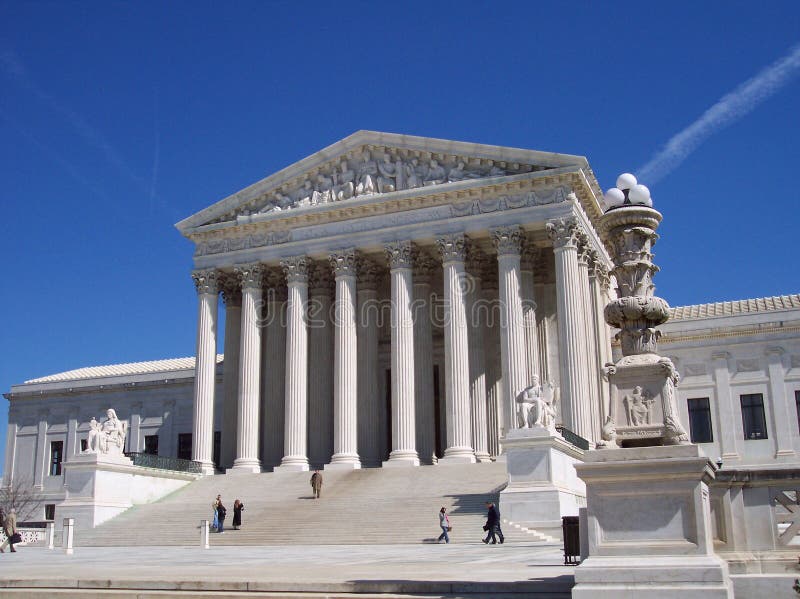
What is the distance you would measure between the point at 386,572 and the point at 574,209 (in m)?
30.2

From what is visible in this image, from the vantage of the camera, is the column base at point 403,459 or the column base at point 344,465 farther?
the column base at point 344,465

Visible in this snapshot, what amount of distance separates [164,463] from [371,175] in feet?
58.8

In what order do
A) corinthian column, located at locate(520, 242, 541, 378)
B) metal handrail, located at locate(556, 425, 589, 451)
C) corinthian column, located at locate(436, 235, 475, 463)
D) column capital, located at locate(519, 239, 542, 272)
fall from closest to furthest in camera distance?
metal handrail, located at locate(556, 425, 589, 451) < corinthian column, located at locate(436, 235, 475, 463) < column capital, located at locate(519, 239, 542, 272) < corinthian column, located at locate(520, 242, 541, 378)

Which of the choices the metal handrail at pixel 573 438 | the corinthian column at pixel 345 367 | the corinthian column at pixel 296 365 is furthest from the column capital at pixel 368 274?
the metal handrail at pixel 573 438

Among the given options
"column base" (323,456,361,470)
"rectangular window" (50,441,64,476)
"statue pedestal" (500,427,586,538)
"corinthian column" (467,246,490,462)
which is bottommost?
"statue pedestal" (500,427,586,538)

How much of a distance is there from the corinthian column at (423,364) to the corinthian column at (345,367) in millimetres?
3192

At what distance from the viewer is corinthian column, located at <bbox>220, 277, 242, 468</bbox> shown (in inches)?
1980

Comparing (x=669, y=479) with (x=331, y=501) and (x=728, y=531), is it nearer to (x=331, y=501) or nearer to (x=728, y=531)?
(x=728, y=531)

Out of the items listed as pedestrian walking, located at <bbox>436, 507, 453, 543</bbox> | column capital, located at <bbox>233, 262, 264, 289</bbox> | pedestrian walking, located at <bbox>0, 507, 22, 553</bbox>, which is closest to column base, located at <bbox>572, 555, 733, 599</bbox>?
pedestrian walking, located at <bbox>436, 507, 453, 543</bbox>

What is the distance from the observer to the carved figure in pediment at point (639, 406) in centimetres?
1084

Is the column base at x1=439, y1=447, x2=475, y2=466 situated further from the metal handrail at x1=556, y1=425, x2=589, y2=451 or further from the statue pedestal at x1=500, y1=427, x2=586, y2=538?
the statue pedestal at x1=500, y1=427, x2=586, y2=538

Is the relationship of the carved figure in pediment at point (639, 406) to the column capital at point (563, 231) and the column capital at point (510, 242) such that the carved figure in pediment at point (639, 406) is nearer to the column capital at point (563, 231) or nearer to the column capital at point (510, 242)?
the column capital at point (563, 231)

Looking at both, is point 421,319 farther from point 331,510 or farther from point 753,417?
point 753,417

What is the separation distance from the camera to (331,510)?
35.8 m
